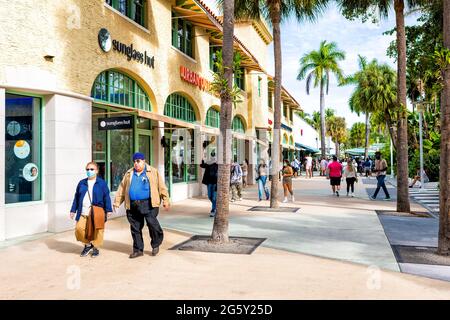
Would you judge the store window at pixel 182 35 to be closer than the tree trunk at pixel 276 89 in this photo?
No

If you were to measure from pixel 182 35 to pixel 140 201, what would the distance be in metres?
10.8

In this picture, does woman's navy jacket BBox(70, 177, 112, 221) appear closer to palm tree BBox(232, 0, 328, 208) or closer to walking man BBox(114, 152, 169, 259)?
walking man BBox(114, 152, 169, 259)

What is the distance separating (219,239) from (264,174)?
7.61 meters

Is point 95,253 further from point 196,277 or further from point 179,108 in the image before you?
point 179,108

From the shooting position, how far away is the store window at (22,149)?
8.55 m

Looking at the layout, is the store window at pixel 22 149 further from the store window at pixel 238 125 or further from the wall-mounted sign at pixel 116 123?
the store window at pixel 238 125

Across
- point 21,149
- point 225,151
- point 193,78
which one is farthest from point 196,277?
point 193,78

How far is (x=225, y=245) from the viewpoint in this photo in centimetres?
756

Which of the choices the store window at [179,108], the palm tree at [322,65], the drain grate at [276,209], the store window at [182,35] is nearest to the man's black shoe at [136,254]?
the drain grate at [276,209]

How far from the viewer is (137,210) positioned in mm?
6676

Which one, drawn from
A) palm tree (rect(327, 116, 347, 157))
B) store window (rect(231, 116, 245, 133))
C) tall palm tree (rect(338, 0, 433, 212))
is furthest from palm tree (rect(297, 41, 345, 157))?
palm tree (rect(327, 116, 347, 157))

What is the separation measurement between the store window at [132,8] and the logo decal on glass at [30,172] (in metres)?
4.94

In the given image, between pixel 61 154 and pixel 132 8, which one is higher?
pixel 132 8

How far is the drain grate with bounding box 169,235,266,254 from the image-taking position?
7.21 m
